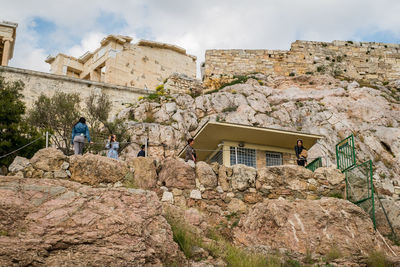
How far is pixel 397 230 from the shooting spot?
1227 centimetres

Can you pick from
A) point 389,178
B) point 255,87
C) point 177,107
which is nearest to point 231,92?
point 255,87

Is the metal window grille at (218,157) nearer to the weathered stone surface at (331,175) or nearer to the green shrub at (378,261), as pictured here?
the weathered stone surface at (331,175)

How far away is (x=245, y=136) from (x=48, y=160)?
7609mm

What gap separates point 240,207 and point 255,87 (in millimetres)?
19401

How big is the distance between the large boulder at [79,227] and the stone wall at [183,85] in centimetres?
2286

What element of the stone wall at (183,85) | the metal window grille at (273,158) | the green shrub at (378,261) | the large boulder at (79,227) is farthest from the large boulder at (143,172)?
the stone wall at (183,85)

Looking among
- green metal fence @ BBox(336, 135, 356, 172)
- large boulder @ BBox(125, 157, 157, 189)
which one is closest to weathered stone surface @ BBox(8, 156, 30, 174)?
large boulder @ BBox(125, 157, 157, 189)

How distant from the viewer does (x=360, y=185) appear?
13.1 metres

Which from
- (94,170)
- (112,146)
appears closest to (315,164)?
(112,146)

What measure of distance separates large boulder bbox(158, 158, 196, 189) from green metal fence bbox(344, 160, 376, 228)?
4537 millimetres

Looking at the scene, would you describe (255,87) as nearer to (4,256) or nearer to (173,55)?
(173,55)

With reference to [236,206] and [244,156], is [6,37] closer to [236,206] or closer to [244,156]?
[244,156]

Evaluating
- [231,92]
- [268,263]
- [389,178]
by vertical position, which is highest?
Answer: [231,92]

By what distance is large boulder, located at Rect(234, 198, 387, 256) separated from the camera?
10.4 metres
